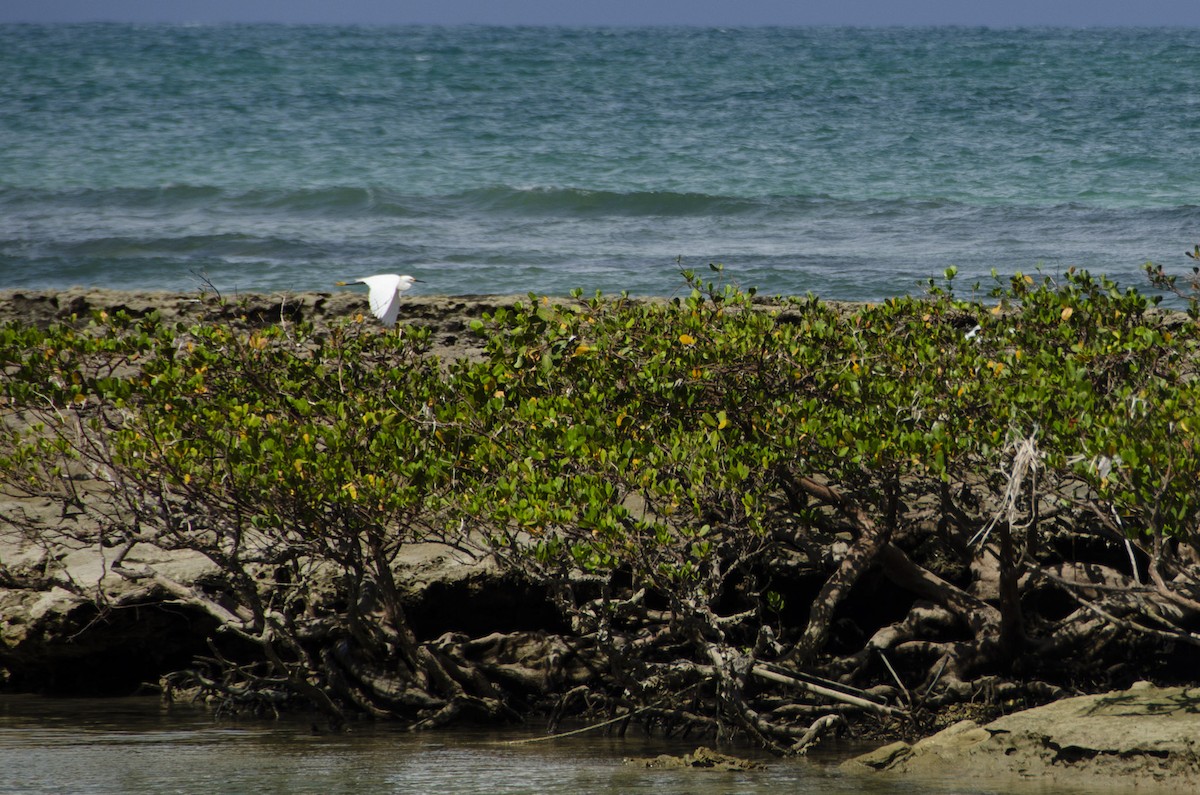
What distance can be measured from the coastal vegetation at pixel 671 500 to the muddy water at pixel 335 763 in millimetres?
301

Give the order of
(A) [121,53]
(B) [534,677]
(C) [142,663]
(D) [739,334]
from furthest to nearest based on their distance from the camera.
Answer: (A) [121,53]
(C) [142,663]
(B) [534,677]
(D) [739,334]

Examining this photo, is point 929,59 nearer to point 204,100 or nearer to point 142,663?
point 204,100

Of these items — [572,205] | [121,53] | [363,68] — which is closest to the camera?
[572,205]

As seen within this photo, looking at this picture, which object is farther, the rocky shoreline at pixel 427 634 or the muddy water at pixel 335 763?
the rocky shoreline at pixel 427 634

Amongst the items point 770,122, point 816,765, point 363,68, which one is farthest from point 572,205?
point 363,68

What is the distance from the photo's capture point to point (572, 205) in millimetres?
25625

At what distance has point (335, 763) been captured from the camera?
646 cm

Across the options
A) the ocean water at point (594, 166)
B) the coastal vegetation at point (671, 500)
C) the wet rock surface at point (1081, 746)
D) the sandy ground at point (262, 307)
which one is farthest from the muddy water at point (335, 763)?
the sandy ground at point (262, 307)

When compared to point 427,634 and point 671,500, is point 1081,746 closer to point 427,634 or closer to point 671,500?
point 671,500

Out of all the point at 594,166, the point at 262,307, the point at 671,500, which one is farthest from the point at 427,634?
the point at 594,166

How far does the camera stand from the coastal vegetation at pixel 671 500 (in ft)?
20.8

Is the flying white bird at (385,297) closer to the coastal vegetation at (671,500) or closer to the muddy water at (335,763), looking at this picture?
the coastal vegetation at (671,500)

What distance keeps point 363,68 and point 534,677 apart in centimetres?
4265

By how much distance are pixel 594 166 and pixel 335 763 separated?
23.9 meters
